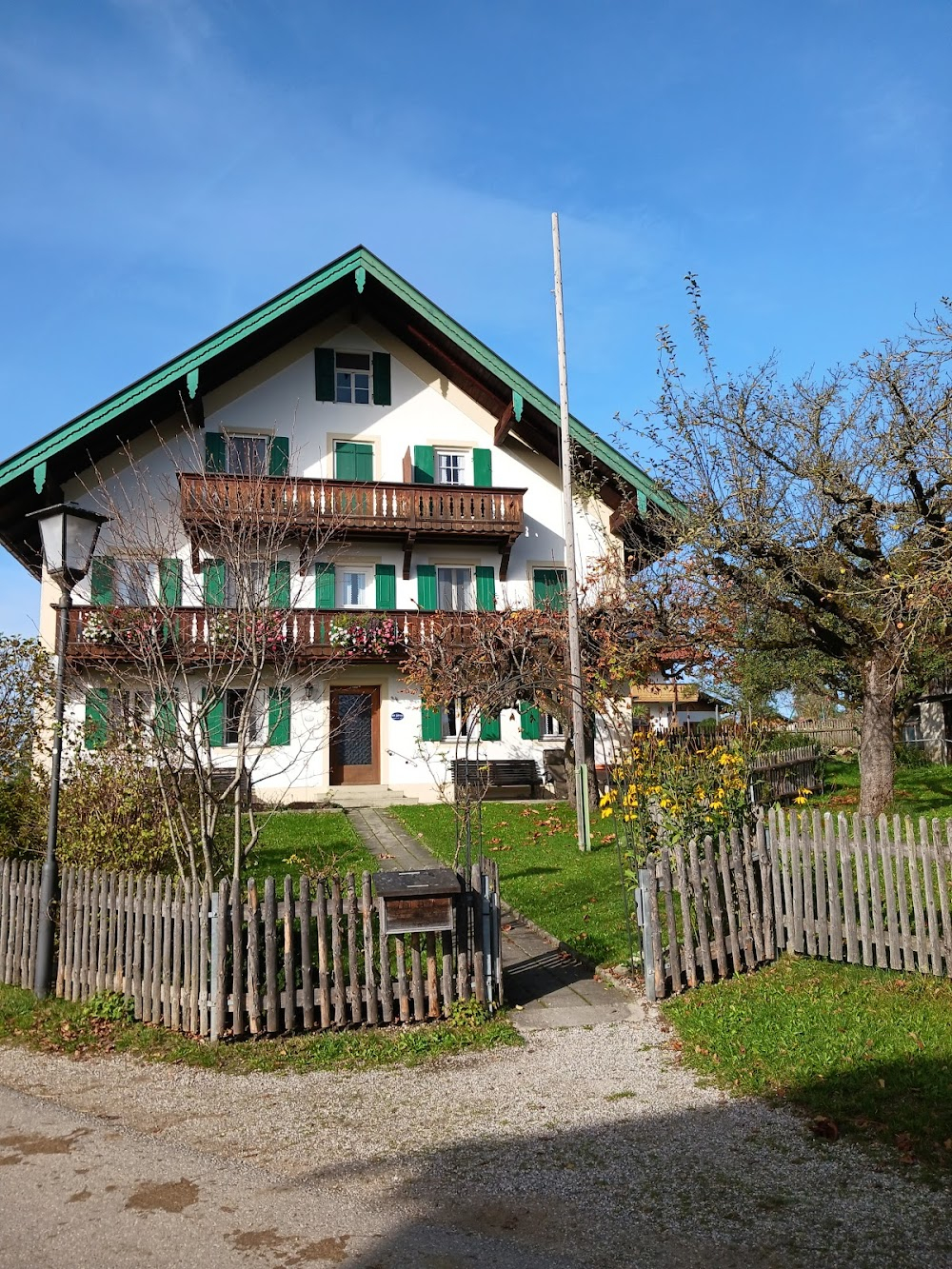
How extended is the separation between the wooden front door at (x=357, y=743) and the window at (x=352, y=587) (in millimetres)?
2142

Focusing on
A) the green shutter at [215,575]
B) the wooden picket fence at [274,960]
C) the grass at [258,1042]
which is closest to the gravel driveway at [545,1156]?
the grass at [258,1042]

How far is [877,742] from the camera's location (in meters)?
14.4

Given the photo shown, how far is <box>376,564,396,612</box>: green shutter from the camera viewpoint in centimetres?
2362

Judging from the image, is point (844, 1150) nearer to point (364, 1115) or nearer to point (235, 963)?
point (364, 1115)

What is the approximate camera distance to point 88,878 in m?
7.83

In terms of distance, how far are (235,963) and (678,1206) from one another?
144 inches

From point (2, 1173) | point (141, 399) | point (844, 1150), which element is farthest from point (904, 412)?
point (141, 399)

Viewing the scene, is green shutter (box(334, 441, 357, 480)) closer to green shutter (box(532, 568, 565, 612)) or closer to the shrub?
green shutter (box(532, 568, 565, 612))

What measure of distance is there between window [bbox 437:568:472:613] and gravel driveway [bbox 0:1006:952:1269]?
1793cm

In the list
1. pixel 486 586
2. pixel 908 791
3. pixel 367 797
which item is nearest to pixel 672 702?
pixel 486 586

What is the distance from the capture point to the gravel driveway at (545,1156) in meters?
3.96

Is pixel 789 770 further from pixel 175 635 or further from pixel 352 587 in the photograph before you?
pixel 175 635

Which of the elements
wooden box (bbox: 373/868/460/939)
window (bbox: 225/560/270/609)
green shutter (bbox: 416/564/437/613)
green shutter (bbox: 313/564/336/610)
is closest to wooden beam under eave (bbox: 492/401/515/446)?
green shutter (bbox: 416/564/437/613)

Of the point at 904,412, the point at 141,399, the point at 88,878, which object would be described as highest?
the point at 141,399
